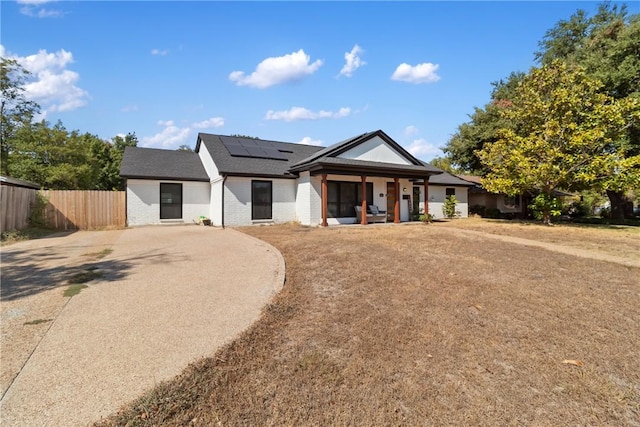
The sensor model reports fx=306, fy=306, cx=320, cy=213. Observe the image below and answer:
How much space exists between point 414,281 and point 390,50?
10.7 metres

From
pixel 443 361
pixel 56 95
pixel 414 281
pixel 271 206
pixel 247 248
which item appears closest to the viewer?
pixel 443 361

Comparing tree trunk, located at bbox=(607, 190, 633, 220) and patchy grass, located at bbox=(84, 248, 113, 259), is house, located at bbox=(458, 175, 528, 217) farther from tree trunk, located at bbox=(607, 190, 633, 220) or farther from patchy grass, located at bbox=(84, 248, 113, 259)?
patchy grass, located at bbox=(84, 248, 113, 259)

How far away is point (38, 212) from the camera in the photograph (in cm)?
1293

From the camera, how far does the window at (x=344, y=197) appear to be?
15.9 metres

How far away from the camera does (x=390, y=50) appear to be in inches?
492

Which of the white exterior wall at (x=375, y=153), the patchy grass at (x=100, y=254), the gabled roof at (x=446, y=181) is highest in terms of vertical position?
the white exterior wall at (x=375, y=153)

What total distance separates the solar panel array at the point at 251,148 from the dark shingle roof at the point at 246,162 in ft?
0.65

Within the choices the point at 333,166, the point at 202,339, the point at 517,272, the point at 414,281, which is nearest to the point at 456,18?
the point at 333,166

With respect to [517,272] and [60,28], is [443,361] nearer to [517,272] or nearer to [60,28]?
[517,272]

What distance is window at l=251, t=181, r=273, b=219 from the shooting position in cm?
1527

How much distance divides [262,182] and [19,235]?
9.22 metres

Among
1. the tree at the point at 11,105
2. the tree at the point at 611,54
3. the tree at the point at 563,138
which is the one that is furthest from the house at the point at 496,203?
the tree at the point at 11,105

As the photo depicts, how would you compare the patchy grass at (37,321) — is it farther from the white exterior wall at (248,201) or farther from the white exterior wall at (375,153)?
the white exterior wall at (375,153)

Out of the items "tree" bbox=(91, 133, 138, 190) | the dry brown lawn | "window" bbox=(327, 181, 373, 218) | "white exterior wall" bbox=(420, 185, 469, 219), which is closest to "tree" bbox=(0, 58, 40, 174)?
"tree" bbox=(91, 133, 138, 190)
